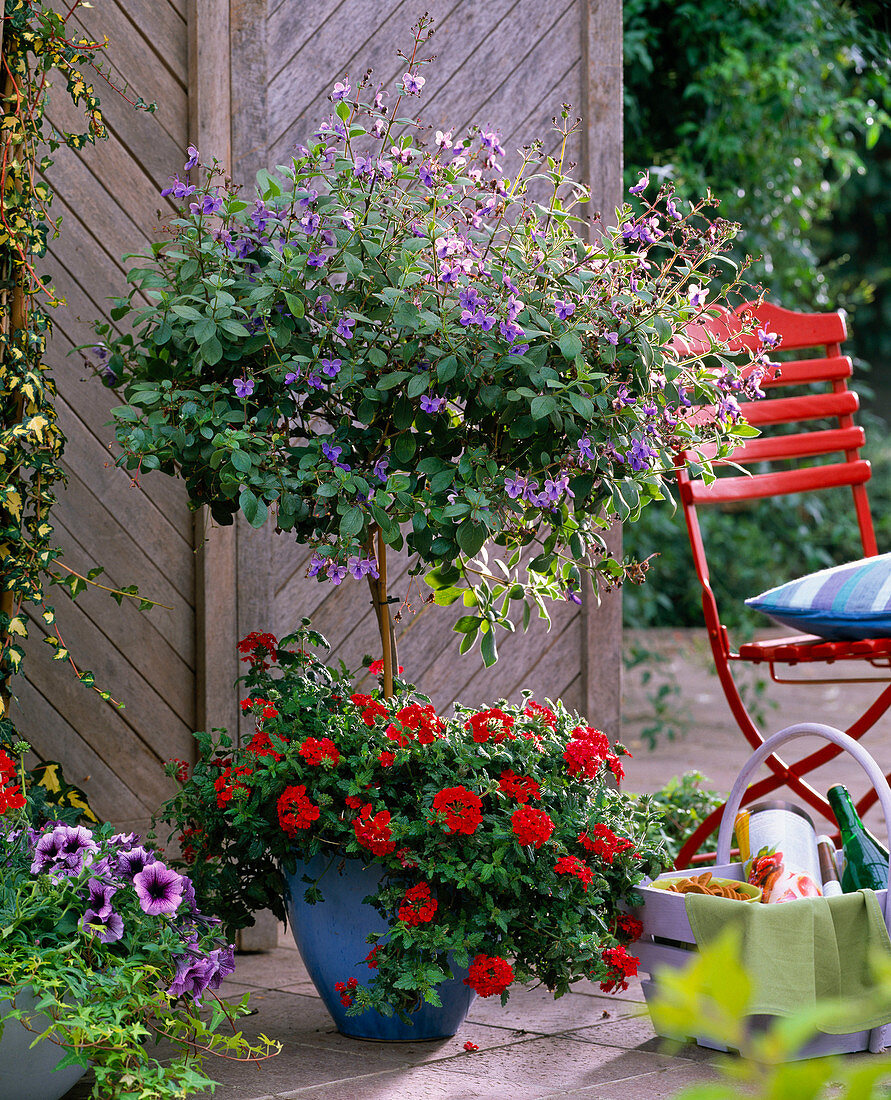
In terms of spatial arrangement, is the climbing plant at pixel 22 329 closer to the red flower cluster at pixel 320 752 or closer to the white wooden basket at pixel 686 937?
the red flower cluster at pixel 320 752

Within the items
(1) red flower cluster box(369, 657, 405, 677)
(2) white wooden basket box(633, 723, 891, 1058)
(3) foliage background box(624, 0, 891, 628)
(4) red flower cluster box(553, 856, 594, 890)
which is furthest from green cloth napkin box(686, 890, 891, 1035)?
(3) foliage background box(624, 0, 891, 628)

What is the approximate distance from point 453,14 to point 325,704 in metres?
1.75

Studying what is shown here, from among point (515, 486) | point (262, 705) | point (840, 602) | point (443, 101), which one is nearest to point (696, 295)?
point (515, 486)

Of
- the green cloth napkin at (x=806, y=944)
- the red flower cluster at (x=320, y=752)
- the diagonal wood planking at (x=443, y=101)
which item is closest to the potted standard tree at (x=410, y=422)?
the red flower cluster at (x=320, y=752)

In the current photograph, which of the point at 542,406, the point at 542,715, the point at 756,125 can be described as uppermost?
the point at 756,125

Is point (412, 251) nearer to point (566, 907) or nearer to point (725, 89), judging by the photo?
point (566, 907)

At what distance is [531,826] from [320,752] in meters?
0.35

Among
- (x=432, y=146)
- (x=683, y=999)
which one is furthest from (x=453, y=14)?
(x=683, y=999)

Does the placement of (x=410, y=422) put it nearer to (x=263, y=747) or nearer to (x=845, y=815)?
(x=263, y=747)

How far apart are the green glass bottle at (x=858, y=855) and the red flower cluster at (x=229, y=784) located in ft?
3.44

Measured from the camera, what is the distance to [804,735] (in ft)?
6.97

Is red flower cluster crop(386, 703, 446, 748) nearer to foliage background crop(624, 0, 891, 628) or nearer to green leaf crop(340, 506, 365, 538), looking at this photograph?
green leaf crop(340, 506, 365, 538)

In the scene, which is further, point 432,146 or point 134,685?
point 432,146

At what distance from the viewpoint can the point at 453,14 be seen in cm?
288
